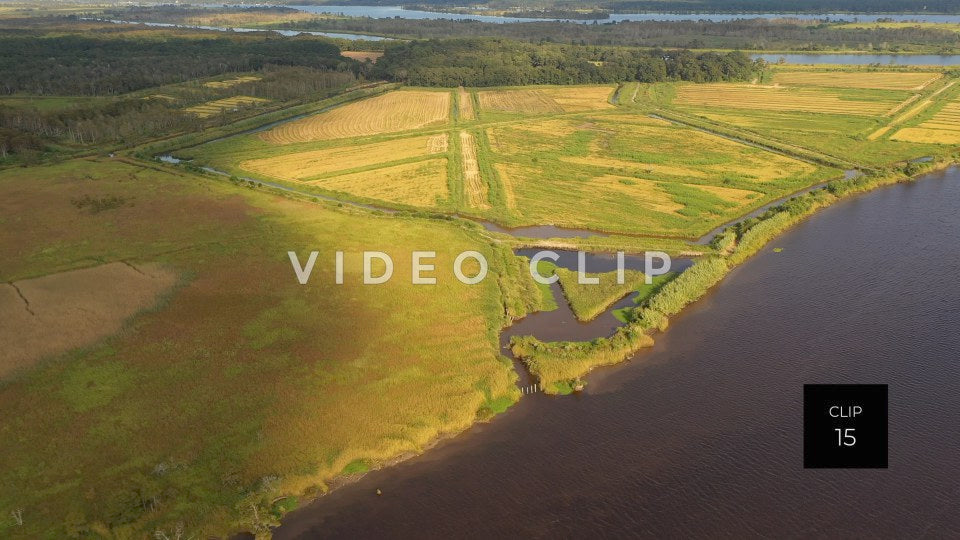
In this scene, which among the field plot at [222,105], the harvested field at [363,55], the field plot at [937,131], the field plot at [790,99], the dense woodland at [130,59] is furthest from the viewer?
the harvested field at [363,55]

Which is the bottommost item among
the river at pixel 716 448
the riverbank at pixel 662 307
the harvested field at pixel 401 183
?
the river at pixel 716 448

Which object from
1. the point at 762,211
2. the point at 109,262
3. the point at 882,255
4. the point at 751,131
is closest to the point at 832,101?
the point at 751,131

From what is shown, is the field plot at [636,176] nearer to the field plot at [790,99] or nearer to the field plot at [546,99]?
the field plot at [546,99]

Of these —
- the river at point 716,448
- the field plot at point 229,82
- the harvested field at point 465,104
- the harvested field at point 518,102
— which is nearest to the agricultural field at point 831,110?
the harvested field at point 518,102

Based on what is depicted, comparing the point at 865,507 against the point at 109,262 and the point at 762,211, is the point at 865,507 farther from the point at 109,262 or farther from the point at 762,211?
the point at 109,262

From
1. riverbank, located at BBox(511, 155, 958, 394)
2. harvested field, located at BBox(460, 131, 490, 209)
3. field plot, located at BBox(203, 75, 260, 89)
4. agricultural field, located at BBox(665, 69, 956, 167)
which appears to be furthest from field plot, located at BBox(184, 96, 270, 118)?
riverbank, located at BBox(511, 155, 958, 394)

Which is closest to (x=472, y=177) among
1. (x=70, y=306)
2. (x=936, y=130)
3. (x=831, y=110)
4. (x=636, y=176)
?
(x=636, y=176)

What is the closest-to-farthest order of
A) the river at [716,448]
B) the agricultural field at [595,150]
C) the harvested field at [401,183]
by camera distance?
the river at [716,448] → the agricultural field at [595,150] → the harvested field at [401,183]

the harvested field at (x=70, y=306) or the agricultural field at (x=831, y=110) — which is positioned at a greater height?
the agricultural field at (x=831, y=110)
